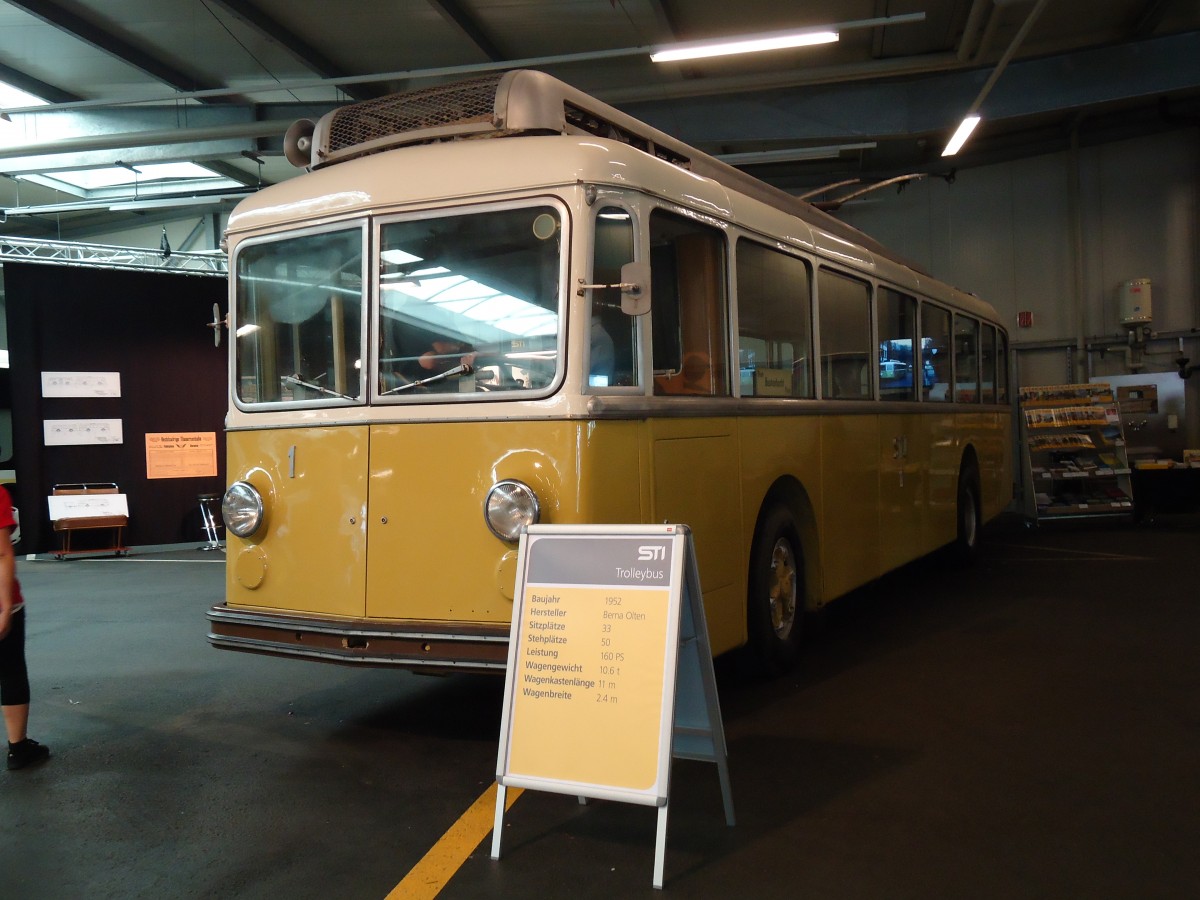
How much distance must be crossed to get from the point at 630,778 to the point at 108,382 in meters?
14.0

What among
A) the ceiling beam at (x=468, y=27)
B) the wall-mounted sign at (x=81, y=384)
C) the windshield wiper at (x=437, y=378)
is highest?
the ceiling beam at (x=468, y=27)

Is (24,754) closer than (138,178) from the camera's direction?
Yes

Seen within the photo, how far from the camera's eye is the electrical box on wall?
14578 millimetres

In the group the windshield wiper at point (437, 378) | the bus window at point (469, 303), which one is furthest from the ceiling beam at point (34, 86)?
the windshield wiper at point (437, 378)

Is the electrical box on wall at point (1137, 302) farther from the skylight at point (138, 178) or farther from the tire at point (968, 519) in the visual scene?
the skylight at point (138, 178)

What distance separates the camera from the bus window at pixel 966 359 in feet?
31.2

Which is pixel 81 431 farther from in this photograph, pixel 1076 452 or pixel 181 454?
pixel 1076 452

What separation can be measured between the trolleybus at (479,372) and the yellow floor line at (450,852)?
1.85 ft

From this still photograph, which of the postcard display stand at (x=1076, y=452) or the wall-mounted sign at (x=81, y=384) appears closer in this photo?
the postcard display stand at (x=1076, y=452)

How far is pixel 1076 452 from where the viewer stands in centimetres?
1431

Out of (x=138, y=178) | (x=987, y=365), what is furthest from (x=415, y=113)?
(x=138, y=178)

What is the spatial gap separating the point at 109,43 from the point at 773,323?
9.41 meters

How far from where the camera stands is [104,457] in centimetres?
1502

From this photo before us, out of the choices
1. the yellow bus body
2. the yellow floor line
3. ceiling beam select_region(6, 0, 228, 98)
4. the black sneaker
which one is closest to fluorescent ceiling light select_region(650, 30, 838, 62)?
the yellow bus body
